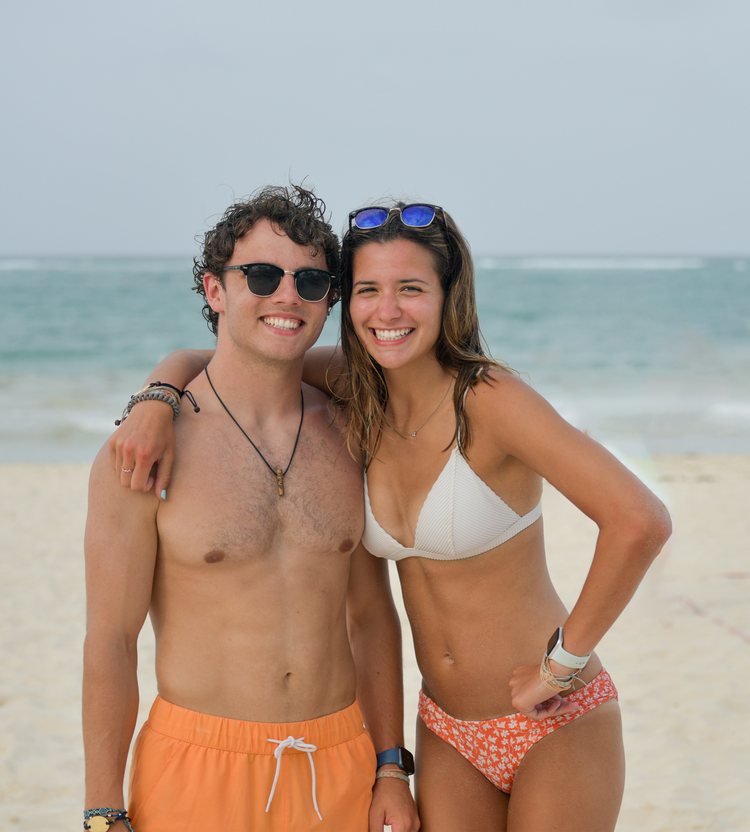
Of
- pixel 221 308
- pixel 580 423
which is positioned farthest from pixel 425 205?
pixel 580 423

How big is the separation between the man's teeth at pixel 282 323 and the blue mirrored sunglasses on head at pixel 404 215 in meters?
0.39

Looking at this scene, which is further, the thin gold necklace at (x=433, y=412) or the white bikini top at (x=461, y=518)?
the thin gold necklace at (x=433, y=412)

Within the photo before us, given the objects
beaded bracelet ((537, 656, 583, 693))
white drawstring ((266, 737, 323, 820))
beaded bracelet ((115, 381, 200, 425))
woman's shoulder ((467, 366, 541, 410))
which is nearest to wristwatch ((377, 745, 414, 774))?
white drawstring ((266, 737, 323, 820))

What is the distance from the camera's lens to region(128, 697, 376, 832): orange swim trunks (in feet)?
7.29

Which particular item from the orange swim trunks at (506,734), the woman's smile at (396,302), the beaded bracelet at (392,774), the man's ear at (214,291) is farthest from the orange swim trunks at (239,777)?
the man's ear at (214,291)

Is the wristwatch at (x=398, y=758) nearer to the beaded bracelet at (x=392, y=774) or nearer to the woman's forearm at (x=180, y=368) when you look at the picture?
the beaded bracelet at (x=392, y=774)

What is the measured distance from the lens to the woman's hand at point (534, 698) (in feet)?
7.64

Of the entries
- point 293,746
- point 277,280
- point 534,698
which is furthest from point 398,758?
point 277,280

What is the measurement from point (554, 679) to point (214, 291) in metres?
1.70

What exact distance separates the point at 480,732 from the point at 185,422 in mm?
1382

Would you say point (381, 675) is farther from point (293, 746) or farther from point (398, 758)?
point (293, 746)

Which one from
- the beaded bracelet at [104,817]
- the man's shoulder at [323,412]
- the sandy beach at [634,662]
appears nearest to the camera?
the beaded bracelet at [104,817]

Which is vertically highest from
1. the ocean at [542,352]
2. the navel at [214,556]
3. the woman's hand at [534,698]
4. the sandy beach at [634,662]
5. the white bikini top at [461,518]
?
the white bikini top at [461,518]

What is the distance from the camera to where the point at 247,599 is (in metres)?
2.34
